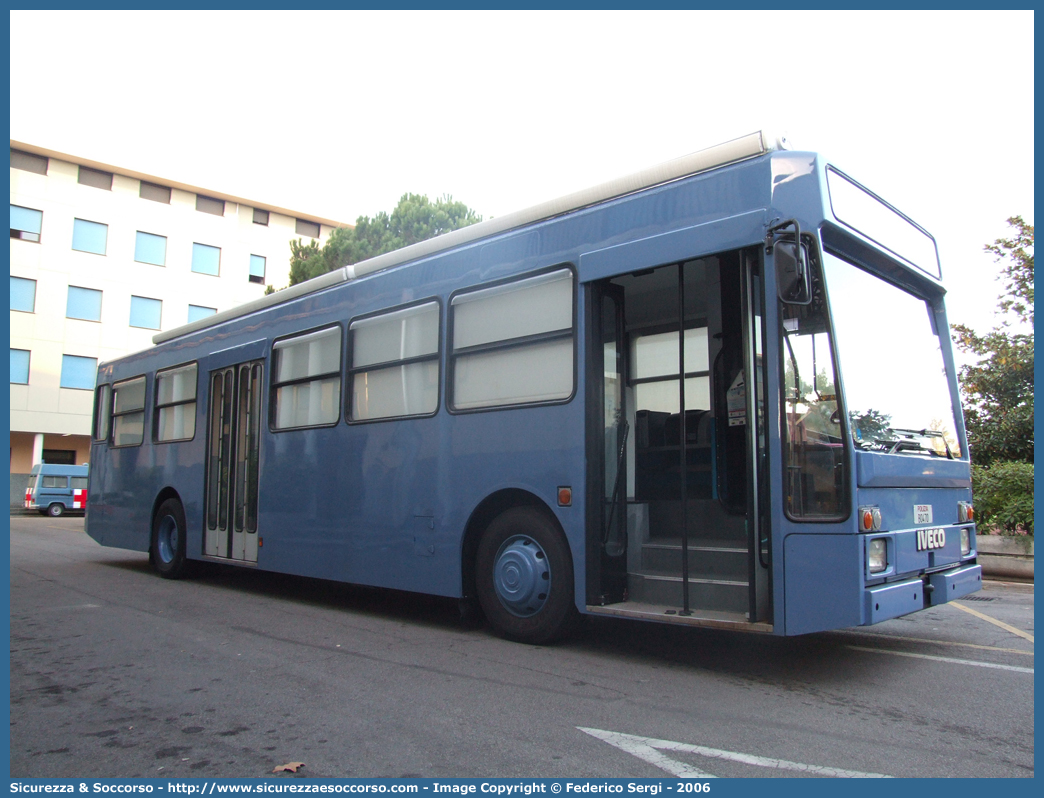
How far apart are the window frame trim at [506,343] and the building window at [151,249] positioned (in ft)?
123

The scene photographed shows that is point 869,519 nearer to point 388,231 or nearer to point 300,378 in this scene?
point 300,378

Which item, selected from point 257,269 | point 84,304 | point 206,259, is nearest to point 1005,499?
point 84,304

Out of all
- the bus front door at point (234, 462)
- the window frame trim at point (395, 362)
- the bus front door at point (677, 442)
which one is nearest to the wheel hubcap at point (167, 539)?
the bus front door at point (234, 462)

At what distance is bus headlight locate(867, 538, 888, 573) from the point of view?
4648mm

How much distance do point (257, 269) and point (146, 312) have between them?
643 cm

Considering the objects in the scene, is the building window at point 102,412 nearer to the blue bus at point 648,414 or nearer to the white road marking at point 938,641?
the blue bus at point 648,414

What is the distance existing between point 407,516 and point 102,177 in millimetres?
38613

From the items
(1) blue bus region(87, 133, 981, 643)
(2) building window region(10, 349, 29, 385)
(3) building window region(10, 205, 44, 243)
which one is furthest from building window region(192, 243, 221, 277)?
(1) blue bus region(87, 133, 981, 643)

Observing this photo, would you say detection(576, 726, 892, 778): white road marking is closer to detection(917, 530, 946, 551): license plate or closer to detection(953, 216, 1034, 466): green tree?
detection(917, 530, 946, 551): license plate

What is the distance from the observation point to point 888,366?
537 centimetres

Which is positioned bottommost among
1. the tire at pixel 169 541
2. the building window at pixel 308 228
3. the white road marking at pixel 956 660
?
the white road marking at pixel 956 660

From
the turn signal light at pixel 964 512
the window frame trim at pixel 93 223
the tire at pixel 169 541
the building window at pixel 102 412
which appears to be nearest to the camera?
the turn signal light at pixel 964 512

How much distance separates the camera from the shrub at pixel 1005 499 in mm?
11602

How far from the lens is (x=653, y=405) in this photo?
704 cm
